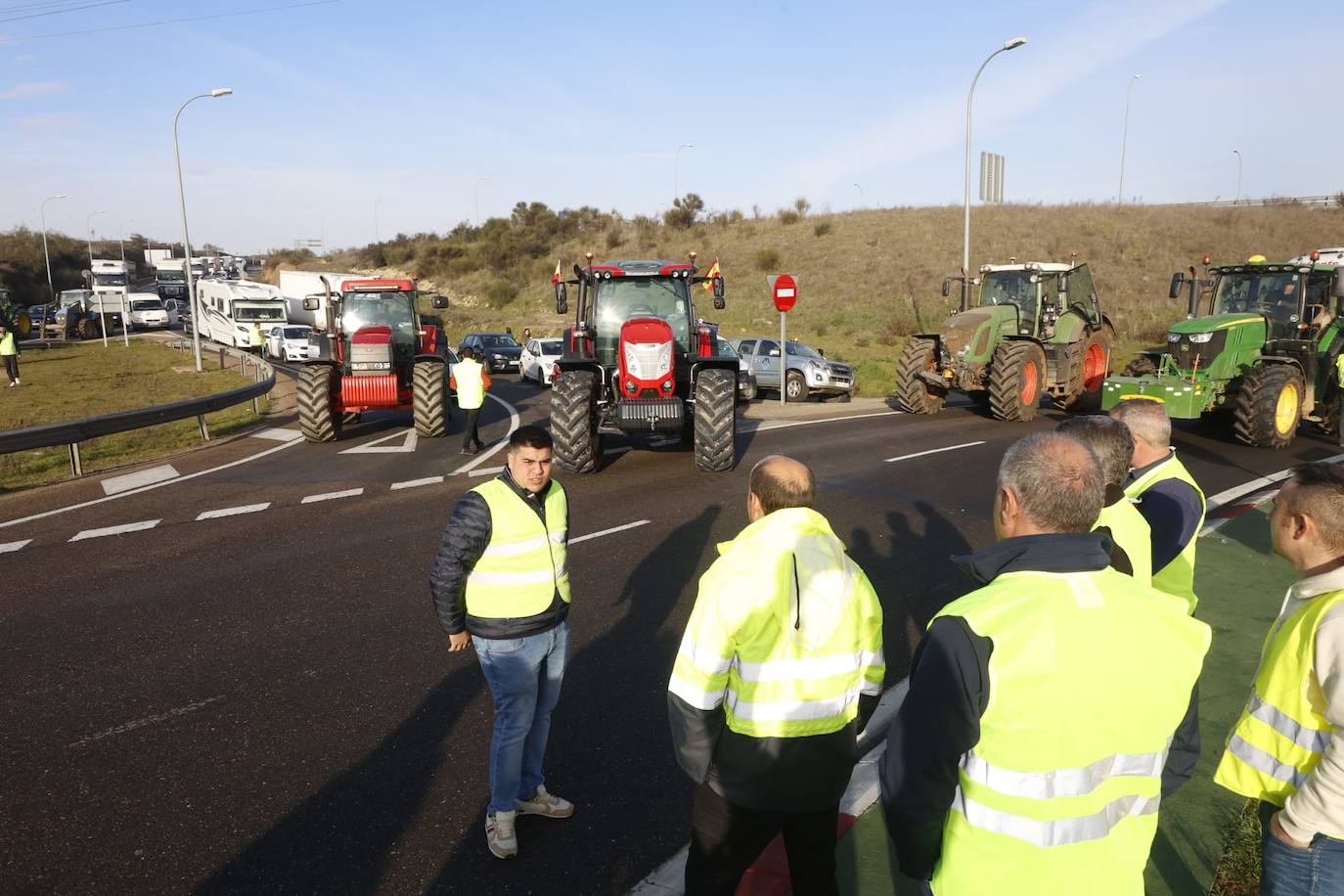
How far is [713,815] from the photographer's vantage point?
2.87 m

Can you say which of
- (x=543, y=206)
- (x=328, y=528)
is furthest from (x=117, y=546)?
(x=543, y=206)

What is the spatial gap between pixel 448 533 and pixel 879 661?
189 cm

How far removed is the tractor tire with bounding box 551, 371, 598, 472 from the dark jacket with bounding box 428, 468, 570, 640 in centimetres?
760

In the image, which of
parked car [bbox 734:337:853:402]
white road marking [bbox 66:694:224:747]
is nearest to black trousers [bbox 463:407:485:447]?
white road marking [bbox 66:694:224:747]

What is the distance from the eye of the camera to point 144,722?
201 inches

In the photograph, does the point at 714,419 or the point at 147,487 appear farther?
the point at 714,419

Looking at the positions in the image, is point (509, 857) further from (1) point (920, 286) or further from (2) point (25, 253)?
(2) point (25, 253)

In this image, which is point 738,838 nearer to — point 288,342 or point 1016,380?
point 1016,380

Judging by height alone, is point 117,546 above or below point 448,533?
below

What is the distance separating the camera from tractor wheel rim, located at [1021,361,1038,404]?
51.8 ft

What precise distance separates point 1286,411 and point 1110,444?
1191cm

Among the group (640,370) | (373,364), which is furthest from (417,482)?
(373,364)

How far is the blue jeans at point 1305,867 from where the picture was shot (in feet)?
7.79

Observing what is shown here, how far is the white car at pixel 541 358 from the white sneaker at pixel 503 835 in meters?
20.4
